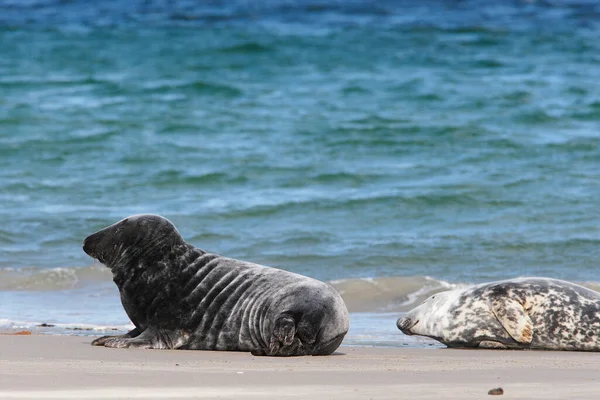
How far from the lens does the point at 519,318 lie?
5938 mm

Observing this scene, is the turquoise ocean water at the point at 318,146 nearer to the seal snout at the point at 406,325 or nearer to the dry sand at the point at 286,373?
the seal snout at the point at 406,325

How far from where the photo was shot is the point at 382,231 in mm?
10203

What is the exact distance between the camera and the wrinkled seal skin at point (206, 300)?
534cm

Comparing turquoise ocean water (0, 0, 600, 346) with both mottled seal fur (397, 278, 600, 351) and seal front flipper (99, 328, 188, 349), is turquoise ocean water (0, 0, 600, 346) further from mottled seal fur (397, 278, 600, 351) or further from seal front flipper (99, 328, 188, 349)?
seal front flipper (99, 328, 188, 349)

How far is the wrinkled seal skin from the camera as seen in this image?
17.5ft

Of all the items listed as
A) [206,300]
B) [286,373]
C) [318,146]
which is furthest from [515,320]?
[318,146]

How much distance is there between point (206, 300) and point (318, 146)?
841 cm

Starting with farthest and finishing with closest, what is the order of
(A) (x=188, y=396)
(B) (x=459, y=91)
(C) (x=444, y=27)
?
(C) (x=444, y=27)
(B) (x=459, y=91)
(A) (x=188, y=396)

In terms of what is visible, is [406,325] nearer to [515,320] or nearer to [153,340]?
[515,320]

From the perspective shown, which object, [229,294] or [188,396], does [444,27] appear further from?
[188,396]

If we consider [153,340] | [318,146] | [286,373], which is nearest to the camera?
[286,373]

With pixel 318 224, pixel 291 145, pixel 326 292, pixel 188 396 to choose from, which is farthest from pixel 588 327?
pixel 291 145

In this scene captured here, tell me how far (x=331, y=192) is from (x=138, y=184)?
2.28 m

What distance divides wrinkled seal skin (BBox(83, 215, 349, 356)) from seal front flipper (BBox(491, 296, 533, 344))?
3.27ft
